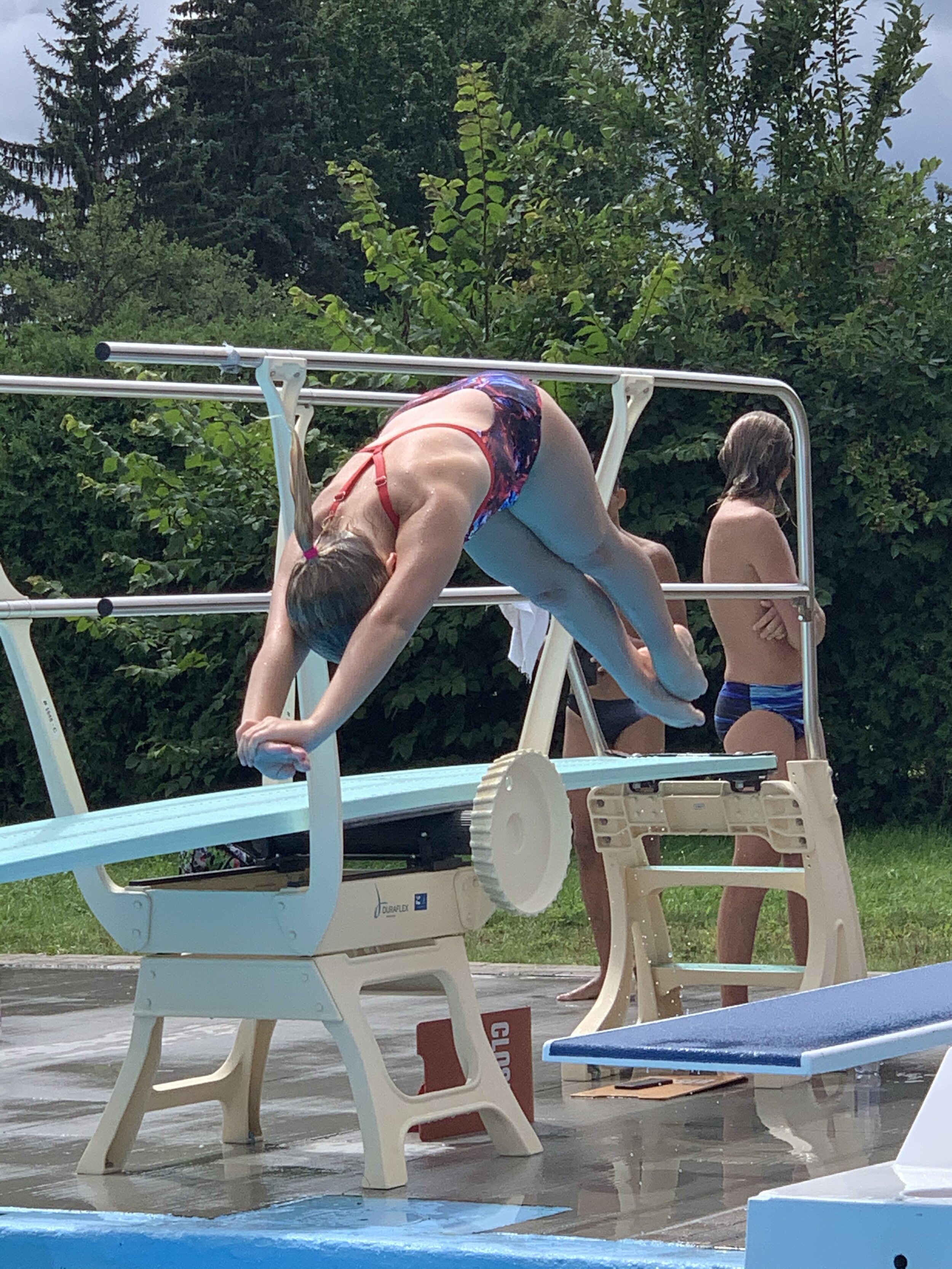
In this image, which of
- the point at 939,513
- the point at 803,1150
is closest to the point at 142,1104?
the point at 803,1150

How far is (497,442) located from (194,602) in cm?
80

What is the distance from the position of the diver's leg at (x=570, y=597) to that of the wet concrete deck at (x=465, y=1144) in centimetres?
93

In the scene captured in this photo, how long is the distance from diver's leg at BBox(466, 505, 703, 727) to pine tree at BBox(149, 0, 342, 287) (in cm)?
3139

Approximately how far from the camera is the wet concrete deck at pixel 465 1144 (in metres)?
3.46

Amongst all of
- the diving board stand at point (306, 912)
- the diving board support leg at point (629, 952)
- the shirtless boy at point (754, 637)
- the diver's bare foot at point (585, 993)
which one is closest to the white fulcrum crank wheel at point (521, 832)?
the diving board stand at point (306, 912)

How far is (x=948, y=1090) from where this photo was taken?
2117 mm

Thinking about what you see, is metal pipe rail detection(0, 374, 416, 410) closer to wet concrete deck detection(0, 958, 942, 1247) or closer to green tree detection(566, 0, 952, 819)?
wet concrete deck detection(0, 958, 942, 1247)

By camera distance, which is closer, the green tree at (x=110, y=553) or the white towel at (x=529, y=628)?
the white towel at (x=529, y=628)

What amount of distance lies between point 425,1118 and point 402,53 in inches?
1401

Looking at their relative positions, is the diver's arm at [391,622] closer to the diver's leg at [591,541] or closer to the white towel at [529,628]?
the diver's leg at [591,541]

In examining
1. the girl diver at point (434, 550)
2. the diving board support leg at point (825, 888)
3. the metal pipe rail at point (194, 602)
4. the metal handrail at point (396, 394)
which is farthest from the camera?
the diving board support leg at point (825, 888)

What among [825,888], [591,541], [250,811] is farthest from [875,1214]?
[825,888]

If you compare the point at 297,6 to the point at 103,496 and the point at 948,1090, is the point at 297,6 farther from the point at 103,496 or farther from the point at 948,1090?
the point at 948,1090

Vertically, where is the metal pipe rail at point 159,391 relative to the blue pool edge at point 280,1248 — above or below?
above
